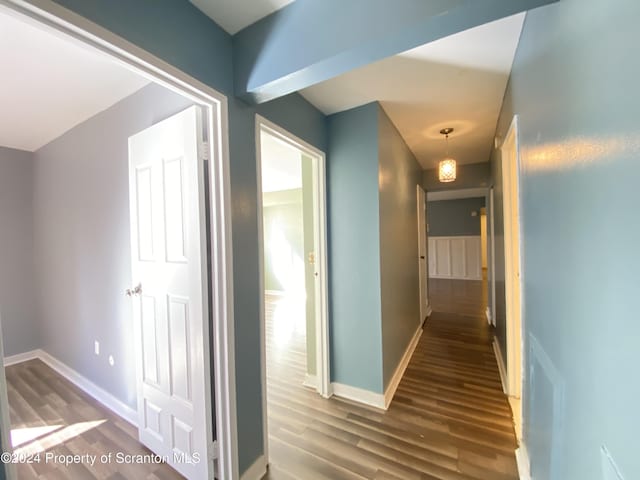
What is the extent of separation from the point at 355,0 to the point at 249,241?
1.28m

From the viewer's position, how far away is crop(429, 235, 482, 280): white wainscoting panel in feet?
23.6

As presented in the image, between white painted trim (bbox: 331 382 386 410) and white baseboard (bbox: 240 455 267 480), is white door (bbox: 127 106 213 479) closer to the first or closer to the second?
white baseboard (bbox: 240 455 267 480)

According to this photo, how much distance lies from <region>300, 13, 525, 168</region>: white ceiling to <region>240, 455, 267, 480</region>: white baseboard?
8.47 feet

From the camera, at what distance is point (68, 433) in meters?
1.82

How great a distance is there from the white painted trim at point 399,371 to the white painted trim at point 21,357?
4.19 metres

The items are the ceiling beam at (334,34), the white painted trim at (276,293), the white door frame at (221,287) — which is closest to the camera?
the ceiling beam at (334,34)

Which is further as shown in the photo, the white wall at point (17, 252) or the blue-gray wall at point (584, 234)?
the white wall at point (17, 252)

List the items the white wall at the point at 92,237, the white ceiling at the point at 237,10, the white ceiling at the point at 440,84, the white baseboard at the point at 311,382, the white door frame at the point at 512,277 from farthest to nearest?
the white baseboard at the point at 311,382 → the white door frame at the point at 512,277 → the white wall at the point at 92,237 → the white ceiling at the point at 440,84 → the white ceiling at the point at 237,10

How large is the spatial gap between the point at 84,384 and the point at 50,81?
2653 millimetres

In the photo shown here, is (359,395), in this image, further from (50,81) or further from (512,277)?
(50,81)

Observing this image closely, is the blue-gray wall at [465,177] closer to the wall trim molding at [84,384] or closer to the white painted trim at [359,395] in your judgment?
the white painted trim at [359,395]

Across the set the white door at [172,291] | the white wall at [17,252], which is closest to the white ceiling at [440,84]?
the white door at [172,291]

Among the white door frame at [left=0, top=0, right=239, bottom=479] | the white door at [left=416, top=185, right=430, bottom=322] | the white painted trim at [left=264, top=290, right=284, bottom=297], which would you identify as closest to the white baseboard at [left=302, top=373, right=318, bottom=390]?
the white door frame at [left=0, top=0, right=239, bottom=479]

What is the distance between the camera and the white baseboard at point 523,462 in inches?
52.9
